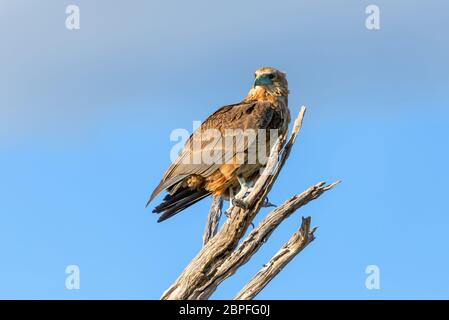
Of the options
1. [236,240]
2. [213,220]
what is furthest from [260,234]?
[213,220]

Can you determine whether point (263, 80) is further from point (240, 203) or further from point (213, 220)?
point (240, 203)

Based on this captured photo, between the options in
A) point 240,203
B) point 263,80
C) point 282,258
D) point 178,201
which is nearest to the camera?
point 240,203

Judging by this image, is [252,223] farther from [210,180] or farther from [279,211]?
[210,180]

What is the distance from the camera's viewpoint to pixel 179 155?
1443 centimetres

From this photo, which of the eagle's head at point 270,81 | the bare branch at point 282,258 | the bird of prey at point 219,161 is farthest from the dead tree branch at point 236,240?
the eagle's head at point 270,81

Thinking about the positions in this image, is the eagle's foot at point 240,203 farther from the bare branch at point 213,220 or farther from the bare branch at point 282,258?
the bare branch at point 213,220

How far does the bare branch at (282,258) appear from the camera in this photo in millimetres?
12062

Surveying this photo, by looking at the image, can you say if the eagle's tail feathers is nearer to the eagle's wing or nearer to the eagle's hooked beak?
the eagle's wing

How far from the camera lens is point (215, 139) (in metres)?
14.5

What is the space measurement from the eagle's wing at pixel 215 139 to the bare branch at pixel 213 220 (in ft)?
1.77

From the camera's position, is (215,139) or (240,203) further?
(215,139)

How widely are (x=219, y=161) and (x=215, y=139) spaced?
0.50 meters
